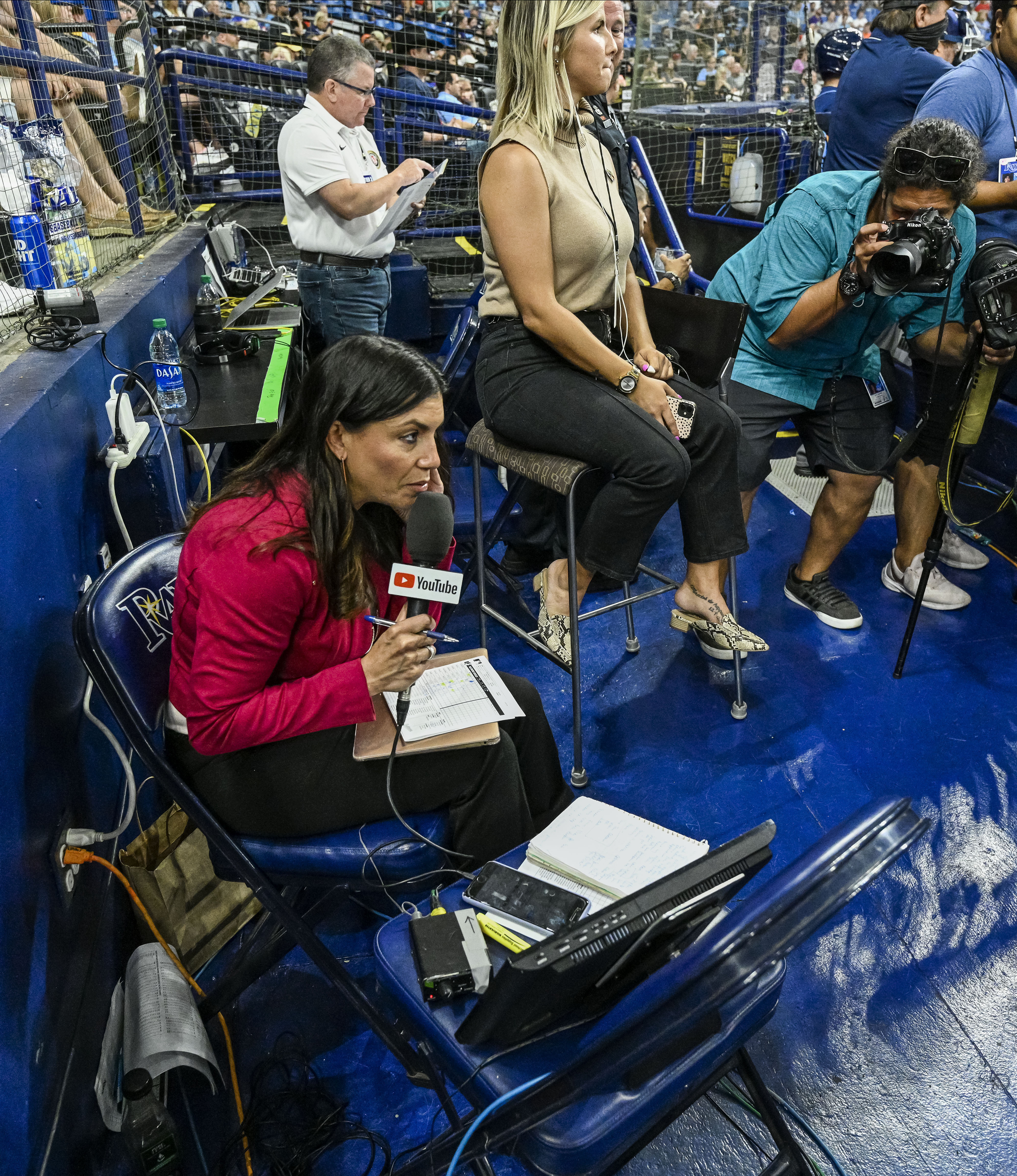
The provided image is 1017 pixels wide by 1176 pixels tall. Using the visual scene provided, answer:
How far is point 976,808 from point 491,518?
1.68m

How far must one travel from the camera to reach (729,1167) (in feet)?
5.05

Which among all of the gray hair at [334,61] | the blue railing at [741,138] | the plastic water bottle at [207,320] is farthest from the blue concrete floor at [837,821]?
the blue railing at [741,138]

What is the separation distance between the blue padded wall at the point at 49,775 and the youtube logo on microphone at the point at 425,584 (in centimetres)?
63

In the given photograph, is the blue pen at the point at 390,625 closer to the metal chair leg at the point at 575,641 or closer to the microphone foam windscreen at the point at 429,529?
the microphone foam windscreen at the point at 429,529

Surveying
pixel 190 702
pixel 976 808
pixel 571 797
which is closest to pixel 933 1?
pixel 976 808

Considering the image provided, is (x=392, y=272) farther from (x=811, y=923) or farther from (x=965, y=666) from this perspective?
(x=811, y=923)

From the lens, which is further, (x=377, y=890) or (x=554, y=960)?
(x=377, y=890)

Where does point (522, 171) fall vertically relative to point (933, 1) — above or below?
below

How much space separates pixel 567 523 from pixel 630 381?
380 mm

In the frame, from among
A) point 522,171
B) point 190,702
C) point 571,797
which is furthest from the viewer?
point 522,171

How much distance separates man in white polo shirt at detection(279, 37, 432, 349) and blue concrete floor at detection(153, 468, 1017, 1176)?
1.48 meters

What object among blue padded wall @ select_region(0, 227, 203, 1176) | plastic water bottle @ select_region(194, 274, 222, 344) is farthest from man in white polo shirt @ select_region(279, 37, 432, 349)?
blue padded wall @ select_region(0, 227, 203, 1176)

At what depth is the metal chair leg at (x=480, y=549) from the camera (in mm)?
2557

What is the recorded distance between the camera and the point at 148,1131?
1.47 m
